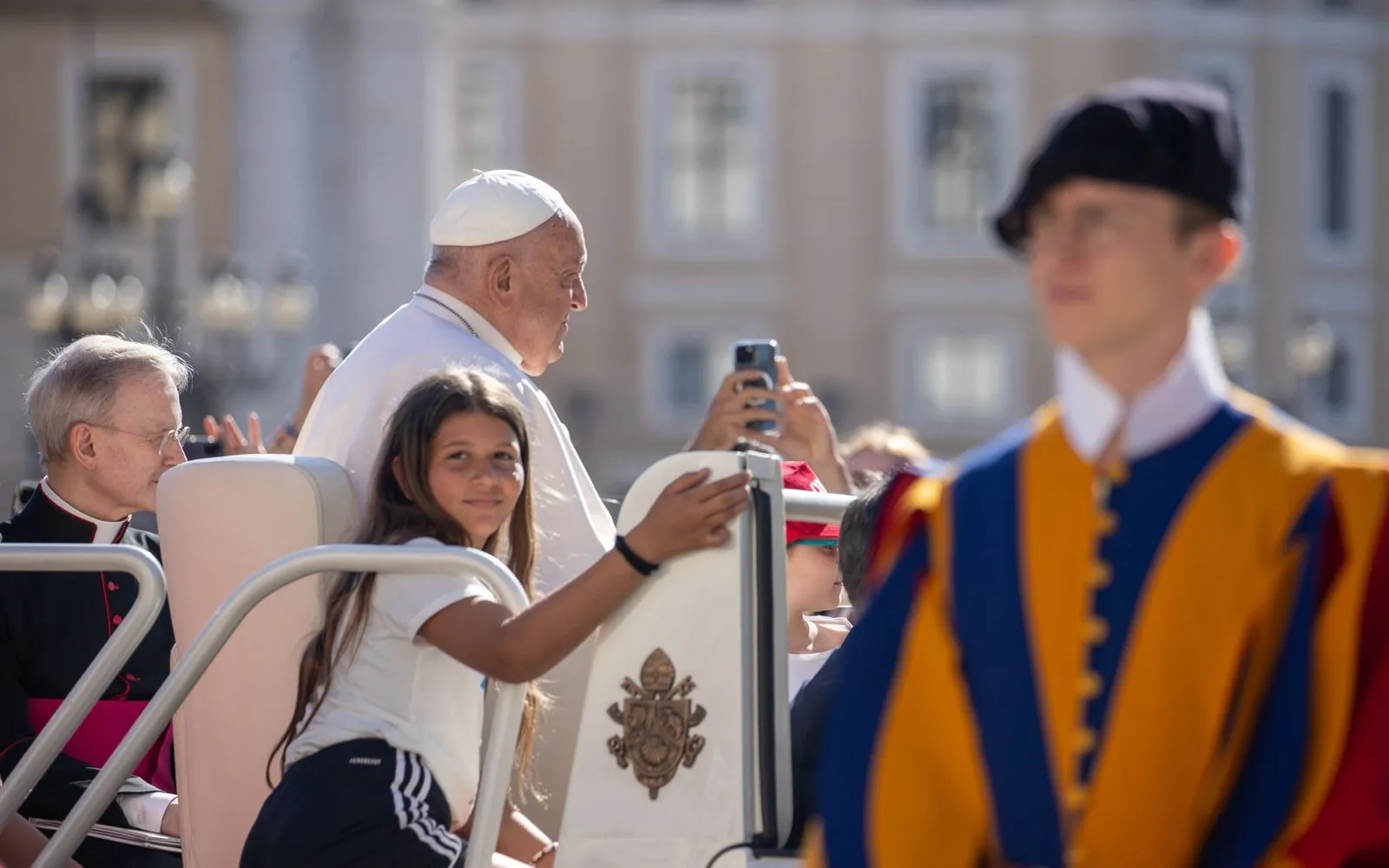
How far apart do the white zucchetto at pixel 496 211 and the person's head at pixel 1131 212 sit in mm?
2358

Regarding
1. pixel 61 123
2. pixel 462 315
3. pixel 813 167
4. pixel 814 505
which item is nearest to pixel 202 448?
pixel 462 315

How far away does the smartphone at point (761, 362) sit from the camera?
402cm

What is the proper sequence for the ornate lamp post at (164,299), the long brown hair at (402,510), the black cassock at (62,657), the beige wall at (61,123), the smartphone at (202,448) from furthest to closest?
the beige wall at (61,123)
the ornate lamp post at (164,299)
the smartphone at (202,448)
the black cassock at (62,657)
the long brown hair at (402,510)

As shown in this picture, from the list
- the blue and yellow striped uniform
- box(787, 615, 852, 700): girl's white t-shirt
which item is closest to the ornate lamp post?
box(787, 615, 852, 700): girl's white t-shirt

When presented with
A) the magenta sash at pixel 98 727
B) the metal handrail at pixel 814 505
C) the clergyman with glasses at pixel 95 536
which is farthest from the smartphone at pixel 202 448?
the metal handrail at pixel 814 505

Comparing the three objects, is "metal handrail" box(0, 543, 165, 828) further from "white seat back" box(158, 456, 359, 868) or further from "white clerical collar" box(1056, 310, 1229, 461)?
"white clerical collar" box(1056, 310, 1229, 461)

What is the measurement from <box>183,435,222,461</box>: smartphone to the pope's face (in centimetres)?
108

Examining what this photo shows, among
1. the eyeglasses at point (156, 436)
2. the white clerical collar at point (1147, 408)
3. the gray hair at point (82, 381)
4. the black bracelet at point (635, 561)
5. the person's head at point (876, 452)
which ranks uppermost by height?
the white clerical collar at point (1147, 408)

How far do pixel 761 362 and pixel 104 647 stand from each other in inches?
46.9

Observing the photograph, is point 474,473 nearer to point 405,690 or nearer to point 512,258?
point 405,690

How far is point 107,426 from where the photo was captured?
4.41 metres

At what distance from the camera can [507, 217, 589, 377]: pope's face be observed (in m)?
4.63

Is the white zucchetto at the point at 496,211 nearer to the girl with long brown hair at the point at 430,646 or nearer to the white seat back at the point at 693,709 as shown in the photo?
the girl with long brown hair at the point at 430,646

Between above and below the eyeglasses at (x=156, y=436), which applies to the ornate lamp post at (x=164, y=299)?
below
